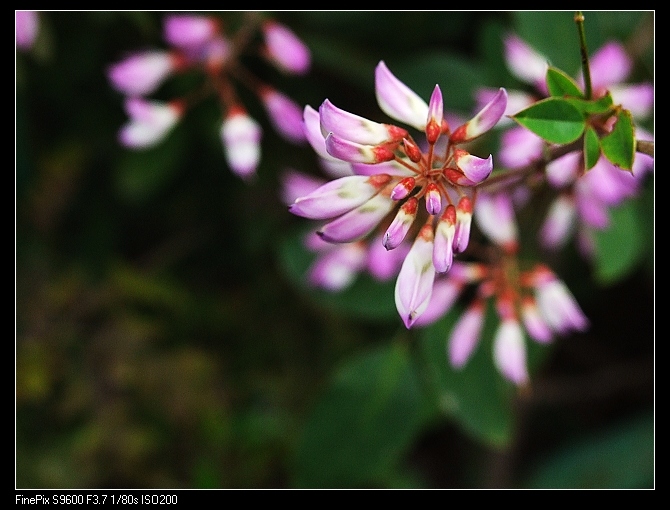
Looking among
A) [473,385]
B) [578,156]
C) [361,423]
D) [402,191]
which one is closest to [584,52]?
[402,191]

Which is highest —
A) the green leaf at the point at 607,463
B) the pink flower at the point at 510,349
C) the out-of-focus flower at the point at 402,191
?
the out-of-focus flower at the point at 402,191

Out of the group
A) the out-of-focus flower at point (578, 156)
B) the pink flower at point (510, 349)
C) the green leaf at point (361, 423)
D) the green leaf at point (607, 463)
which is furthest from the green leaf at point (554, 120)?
the green leaf at point (607, 463)

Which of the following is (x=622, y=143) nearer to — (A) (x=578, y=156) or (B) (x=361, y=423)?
(A) (x=578, y=156)

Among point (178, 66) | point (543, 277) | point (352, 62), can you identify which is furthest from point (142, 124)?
point (543, 277)

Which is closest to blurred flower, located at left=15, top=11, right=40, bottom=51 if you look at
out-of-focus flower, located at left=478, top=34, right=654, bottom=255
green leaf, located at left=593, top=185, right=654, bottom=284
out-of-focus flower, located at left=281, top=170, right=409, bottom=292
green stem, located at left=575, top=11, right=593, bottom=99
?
out-of-focus flower, located at left=281, top=170, right=409, bottom=292

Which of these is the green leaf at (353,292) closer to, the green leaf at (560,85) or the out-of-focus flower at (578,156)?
the out-of-focus flower at (578,156)

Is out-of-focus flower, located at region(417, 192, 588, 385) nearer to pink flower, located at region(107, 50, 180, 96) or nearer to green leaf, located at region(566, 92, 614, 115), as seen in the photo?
green leaf, located at region(566, 92, 614, 115)

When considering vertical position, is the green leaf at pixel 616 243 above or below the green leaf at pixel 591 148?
below
